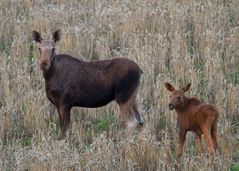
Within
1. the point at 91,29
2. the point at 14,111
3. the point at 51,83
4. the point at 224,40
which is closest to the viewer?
the point at 51,83

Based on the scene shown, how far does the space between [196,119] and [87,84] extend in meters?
2.24

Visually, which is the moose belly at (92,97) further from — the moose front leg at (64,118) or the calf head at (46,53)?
the calf head at (46,53)

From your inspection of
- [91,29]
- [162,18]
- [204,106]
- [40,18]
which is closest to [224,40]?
[162,18]

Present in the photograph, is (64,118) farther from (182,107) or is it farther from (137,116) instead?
(182,107)

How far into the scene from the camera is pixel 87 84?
10.1 m

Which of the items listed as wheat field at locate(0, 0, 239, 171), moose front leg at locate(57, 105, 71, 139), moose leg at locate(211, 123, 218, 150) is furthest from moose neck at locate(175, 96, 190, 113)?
moose front leg at locate(57, 105, 71, 139)

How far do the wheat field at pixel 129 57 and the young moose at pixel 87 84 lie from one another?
0.40 meters

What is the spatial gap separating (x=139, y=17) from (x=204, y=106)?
23.4ft

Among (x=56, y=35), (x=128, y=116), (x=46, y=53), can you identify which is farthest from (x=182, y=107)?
(x=56, y=35)

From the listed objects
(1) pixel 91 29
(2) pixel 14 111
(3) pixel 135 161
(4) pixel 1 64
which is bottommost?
(3) pixel 135 161

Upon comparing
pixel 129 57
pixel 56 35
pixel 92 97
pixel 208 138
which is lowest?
pixel 208 138

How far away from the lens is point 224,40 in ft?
45.7

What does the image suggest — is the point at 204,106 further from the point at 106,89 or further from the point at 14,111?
the point at 14,111

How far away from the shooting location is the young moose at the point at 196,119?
27.5 feet
